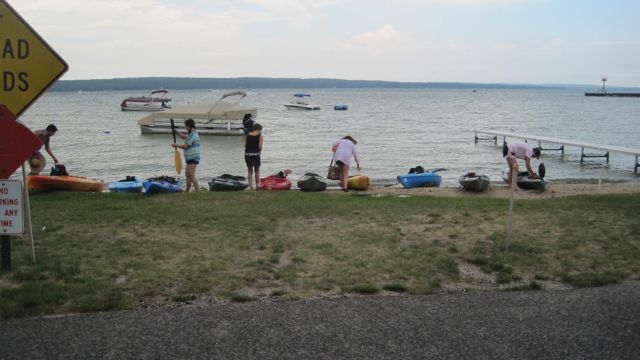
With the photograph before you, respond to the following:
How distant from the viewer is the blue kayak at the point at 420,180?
57.0 feet

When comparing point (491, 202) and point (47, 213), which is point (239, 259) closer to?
point (47, 213)

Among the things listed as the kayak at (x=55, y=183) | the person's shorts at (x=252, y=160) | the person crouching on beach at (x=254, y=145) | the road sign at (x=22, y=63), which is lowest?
the kayak at (x=55, y=183)

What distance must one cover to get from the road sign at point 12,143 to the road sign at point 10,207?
14 centimetres

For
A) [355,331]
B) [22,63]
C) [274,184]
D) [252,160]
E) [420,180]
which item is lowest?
[420,180]

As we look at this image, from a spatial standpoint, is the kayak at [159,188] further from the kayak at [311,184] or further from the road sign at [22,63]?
the road sign at [22,63]

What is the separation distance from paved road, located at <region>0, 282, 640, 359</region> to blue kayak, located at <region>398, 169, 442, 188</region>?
11.9 metres

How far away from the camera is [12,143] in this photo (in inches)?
235

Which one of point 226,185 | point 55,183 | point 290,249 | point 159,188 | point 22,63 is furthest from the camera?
point 226,185

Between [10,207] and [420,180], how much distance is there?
13065mm

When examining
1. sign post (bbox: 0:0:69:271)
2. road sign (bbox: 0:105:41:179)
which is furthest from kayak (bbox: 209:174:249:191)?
road sign (bbox: 0:105:41:179)

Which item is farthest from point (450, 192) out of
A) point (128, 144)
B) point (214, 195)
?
point (128, 144)

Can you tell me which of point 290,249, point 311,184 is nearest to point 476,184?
point 311,184

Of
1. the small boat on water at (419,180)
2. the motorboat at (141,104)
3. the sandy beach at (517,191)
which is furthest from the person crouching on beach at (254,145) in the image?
the motorboat at (141,104)

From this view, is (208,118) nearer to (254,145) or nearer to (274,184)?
(274,184)
